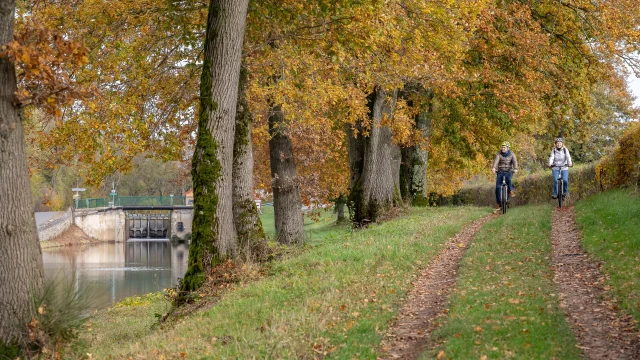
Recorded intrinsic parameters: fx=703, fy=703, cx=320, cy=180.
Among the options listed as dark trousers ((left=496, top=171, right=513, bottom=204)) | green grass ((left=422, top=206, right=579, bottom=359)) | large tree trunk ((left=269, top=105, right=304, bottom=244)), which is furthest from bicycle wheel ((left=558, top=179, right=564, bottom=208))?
large tree trunk ((left=269, top=105, right=304, bottom=244))

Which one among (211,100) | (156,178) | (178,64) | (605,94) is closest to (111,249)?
(156,178)

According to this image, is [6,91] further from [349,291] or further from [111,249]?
[111,249]

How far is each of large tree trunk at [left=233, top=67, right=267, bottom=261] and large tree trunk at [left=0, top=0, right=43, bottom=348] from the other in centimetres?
482

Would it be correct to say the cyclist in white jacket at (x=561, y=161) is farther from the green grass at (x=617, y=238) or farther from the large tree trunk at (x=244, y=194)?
the large tree trunk at (x=244, y=194)

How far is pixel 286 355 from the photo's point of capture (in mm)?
7668

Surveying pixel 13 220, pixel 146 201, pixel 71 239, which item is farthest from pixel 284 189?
pixel 146 201

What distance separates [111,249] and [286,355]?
225 ft

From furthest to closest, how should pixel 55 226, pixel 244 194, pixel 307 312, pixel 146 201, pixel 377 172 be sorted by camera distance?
pixel 146 201 < pixel 55 226 < pixel 377 172 < pixel 244 194 < pixel 307 312

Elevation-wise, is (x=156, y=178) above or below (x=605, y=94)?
below

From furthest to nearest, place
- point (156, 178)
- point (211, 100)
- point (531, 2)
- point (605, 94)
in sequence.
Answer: point (156, 178) → point (605, 94) → point (531, 2) → point (211, 100)

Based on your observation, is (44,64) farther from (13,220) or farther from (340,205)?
(340,205)

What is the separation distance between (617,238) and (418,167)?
53.0ft

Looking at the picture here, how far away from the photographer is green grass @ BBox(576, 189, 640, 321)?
29.3 feet

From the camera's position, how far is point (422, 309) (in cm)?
932
